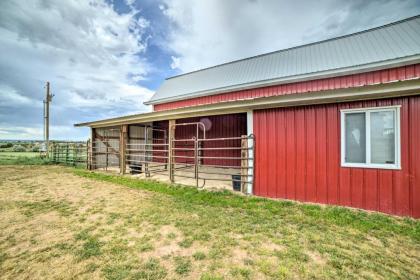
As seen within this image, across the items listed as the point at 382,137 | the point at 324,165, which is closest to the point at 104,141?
the point at 324,165

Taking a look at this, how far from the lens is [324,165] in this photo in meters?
4.41

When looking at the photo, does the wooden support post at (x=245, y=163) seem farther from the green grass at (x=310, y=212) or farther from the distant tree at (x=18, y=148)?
the distant tree at (x=18, y=148)

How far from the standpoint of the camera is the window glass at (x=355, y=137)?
407cm

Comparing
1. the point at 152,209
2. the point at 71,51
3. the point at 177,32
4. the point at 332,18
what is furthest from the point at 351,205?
the point at 71,51

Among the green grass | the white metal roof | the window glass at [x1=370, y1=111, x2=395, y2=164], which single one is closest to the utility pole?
the white metal roof

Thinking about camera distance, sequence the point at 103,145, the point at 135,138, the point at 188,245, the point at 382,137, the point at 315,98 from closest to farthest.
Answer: the point at 188,245, the point at 382,137, the point at 315,98, the point at 103,145, the point at 135,138

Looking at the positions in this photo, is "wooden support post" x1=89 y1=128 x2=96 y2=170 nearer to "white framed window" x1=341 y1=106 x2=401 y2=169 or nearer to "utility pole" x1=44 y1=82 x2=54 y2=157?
"utility pole" x1=44 y1=82 x2=54 y2=157

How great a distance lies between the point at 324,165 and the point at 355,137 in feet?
2.96

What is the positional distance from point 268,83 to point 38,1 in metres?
9.89

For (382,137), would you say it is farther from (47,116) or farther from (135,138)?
(47,116)

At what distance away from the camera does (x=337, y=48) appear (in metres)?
8.59

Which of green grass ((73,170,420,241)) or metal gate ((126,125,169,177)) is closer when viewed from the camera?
green grass ((73,170,420,241))

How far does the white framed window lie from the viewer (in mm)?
3760

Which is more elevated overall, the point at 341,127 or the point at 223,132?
the point at 223,132
